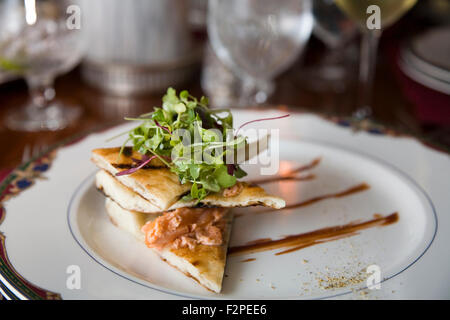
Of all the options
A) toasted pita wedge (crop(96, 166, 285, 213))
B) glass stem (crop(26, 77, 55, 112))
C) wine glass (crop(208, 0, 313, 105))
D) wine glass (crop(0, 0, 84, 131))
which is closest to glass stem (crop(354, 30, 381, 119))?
wine glass (crop(208, 0, 313, 105))

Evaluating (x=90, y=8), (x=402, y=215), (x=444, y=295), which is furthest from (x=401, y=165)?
(x=90, y=8)

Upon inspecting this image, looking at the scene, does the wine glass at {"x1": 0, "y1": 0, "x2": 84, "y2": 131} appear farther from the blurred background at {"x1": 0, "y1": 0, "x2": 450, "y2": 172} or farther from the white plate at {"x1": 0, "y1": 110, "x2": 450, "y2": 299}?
the white plate at {"x1": 0, "y1": 110, "x2": 450, "y2": 299}

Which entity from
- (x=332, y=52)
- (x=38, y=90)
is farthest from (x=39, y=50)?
(x=332, y=52)

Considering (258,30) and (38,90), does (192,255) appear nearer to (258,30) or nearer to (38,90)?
(258,30)

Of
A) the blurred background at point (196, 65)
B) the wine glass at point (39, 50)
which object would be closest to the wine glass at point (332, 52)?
the blurred background at point (196, 65)

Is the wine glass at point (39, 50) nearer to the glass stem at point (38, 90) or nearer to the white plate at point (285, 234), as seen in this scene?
the glass stem at point (38, 90)

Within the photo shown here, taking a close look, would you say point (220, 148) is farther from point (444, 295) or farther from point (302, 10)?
point (302, 10)

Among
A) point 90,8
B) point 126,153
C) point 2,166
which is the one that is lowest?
point 2,166
